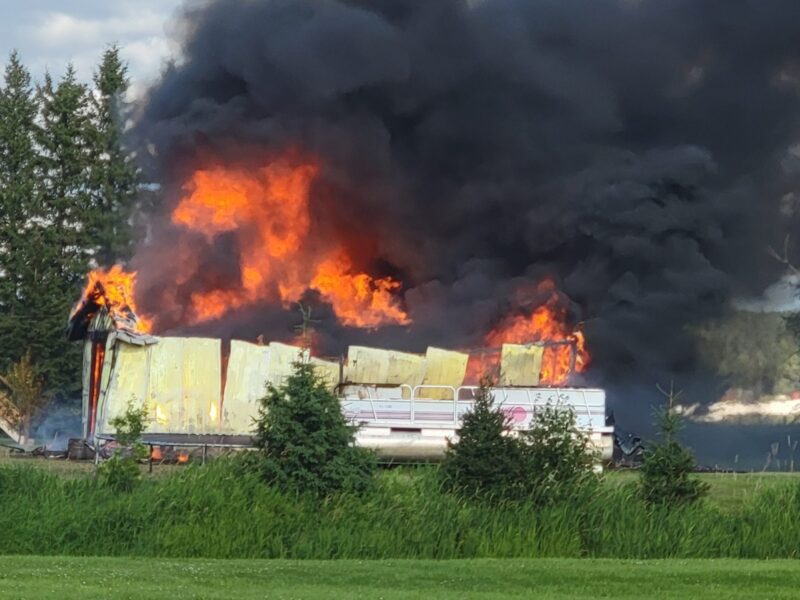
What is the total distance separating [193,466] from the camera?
52.6ft

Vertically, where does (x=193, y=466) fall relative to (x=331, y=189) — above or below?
below

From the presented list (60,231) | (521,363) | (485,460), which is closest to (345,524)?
(485,460)

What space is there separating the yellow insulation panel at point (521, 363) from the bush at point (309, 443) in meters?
11.6

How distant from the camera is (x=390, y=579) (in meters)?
11.9

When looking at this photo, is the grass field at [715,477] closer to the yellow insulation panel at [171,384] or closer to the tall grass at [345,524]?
the tall grass at [345,524]

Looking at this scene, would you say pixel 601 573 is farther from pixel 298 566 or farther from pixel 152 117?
pixel 152 117

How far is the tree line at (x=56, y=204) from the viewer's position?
36625 mm

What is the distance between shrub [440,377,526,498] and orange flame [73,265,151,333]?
11687mm

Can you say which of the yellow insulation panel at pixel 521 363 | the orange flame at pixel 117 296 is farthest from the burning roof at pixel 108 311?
the yellow insulation panel at pixel 521 363

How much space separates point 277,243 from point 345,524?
16.4 m

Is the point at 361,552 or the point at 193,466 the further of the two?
the point at 193,466

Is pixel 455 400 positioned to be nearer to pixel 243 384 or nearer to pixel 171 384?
pixel 243 384

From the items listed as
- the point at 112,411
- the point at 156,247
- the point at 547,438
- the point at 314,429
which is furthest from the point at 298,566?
the point at 156,247

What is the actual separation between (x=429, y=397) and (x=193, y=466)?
11081mm
